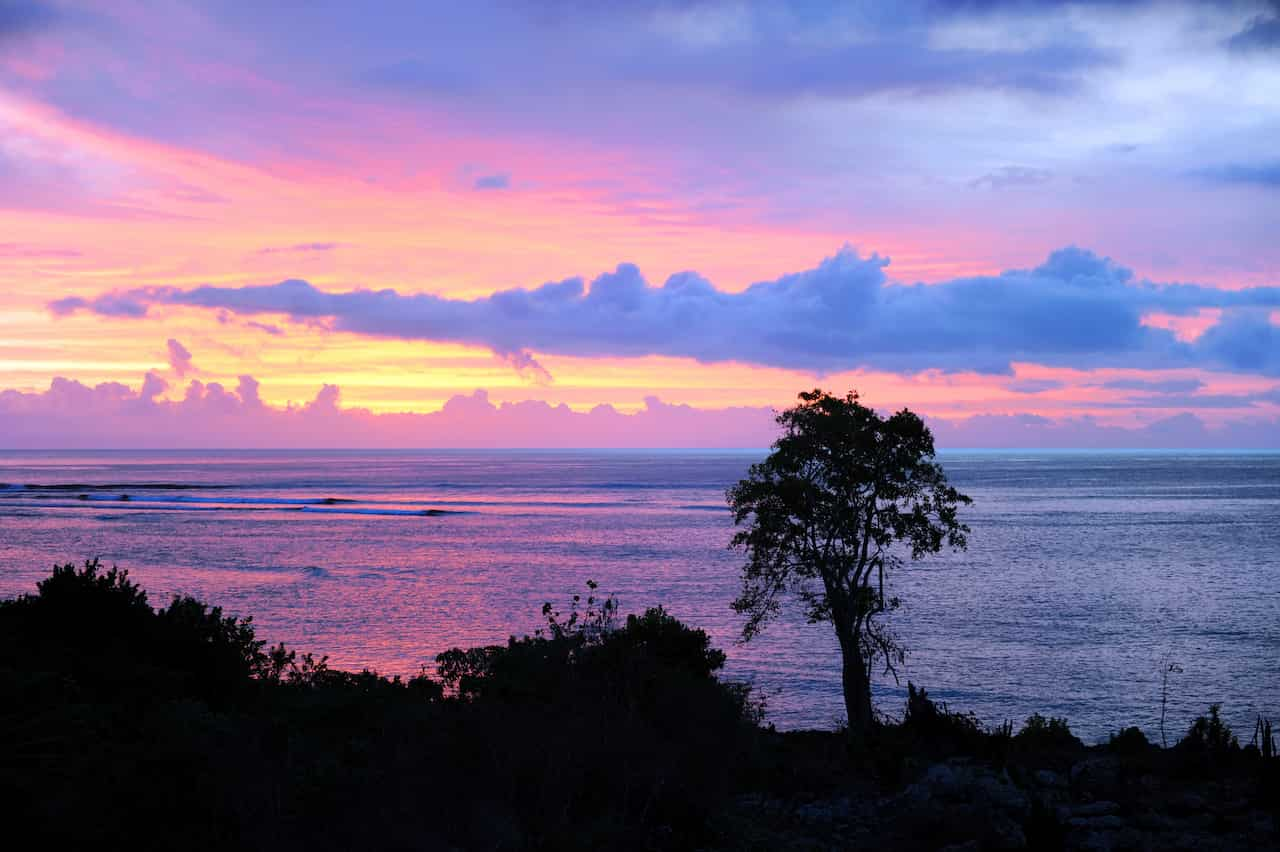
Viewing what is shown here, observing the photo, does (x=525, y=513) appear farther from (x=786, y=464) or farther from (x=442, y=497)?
(x=786, y=464)

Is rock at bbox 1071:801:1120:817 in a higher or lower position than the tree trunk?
higher

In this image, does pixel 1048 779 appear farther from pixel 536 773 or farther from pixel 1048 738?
pixel 536 773

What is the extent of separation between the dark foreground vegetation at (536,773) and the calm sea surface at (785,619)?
17.9m

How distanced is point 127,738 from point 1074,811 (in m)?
14.5

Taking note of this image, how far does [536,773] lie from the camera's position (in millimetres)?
14391

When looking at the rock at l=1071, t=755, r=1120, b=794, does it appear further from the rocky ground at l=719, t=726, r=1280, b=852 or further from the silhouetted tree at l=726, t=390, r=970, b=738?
the silhouetted tree at l=726, t=390, r=970, b=738

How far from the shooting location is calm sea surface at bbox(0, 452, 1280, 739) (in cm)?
4344

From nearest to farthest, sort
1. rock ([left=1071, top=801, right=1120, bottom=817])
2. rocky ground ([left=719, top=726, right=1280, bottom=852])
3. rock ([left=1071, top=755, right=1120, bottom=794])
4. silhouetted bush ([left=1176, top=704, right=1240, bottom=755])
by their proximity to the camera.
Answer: rocky ground ([left=719, top=726, right=1280, bottom=852]) → rock ([left=1071, top=801, right=1120, bottom=817]) → rock ([left=1071, top=755, right=1120, bottom=794]) → silhouetted bush ([left=1176, top=704, right=1240, bottom=755])

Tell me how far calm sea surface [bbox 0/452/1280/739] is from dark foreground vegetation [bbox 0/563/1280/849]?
58.8 feet

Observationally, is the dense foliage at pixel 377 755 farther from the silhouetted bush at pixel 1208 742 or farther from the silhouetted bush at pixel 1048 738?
the silhouetted bush at pixel 1208 742

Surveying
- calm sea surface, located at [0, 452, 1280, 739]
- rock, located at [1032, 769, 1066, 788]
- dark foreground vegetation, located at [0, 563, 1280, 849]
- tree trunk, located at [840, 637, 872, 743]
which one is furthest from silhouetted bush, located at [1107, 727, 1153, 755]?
calm sea surface, located at [0, 452, 1280, 739]

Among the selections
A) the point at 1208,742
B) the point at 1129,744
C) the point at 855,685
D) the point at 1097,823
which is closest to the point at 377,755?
the point at 1097,823

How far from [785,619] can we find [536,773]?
151 ft

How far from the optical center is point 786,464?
1216 inches
